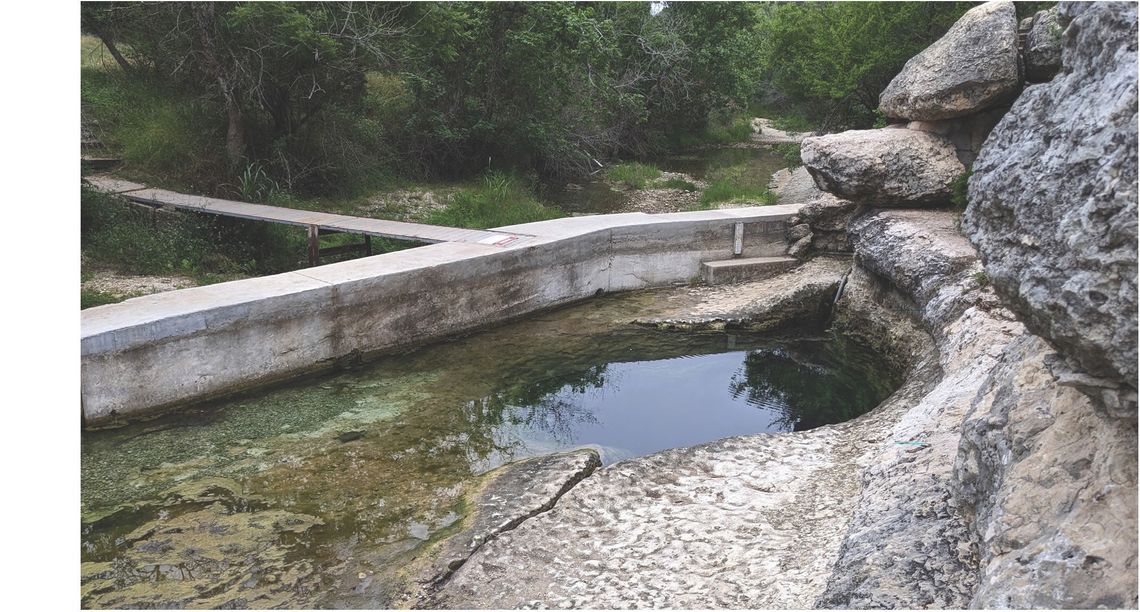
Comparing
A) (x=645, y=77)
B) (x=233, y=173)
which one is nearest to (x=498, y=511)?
(x=233, y=173)

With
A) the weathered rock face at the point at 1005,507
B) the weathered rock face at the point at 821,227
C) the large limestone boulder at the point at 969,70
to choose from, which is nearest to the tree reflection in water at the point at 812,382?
the weathered rock face at the point at 821,227

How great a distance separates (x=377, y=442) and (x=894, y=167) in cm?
626

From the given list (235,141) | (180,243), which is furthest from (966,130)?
(235,141)

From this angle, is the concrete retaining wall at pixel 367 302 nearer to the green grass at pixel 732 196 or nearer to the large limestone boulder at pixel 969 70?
the large limestone boulder at pixel 969 70

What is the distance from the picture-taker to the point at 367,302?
26.4ft

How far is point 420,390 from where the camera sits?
24.4 feet

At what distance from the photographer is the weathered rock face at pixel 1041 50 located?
8133 mm

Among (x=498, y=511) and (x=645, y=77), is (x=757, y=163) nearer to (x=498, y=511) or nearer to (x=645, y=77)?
(x=645, y=77)

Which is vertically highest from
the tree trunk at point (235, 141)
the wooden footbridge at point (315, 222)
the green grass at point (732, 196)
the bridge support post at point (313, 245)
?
the tree trunk at point (235, 141)

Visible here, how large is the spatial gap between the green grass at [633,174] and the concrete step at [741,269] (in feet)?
22.4

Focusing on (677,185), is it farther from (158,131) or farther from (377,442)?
(377,442)

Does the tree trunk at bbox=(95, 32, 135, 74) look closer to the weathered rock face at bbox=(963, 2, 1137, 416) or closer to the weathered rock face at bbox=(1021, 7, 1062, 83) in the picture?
the weathered rock face at bbox=(1021, 7, 1062, 83)

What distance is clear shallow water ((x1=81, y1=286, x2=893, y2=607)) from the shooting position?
4.92m

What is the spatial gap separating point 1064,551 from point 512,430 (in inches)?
181
